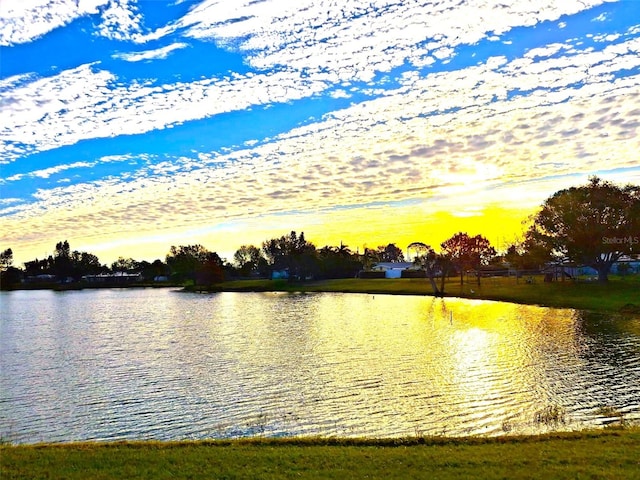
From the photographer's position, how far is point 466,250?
362 ft

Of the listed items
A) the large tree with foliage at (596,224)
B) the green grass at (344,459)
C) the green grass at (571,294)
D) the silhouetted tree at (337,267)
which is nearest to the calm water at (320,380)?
the green grass at (344,459)

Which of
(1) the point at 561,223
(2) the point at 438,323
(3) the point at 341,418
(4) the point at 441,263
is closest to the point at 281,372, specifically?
(3) the point at 341,418

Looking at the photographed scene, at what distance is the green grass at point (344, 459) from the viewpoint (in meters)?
10.6

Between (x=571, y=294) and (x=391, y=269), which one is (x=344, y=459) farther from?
(x=391, y=269)

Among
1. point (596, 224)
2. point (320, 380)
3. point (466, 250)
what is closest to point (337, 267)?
point (466, 250)

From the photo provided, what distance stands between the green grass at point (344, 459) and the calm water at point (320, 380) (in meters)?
2.90

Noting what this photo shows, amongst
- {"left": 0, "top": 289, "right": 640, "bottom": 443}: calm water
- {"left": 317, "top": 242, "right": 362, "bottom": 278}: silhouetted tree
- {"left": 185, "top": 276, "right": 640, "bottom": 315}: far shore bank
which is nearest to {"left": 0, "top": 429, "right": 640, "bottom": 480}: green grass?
{"left": 0, "top": 289, "right": 640, "bottom": 443}: calm water

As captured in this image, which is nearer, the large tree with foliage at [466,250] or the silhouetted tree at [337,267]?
the large tree with foliage at [466,250]

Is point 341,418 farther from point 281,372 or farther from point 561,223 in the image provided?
point 561,223

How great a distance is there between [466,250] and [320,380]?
3612 inches

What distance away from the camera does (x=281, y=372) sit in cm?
2561

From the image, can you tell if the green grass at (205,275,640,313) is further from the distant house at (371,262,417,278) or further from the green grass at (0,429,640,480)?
the distant house at (371,262,417,278)

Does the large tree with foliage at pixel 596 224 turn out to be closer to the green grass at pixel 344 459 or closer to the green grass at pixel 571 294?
the green grass at pixel 571 294

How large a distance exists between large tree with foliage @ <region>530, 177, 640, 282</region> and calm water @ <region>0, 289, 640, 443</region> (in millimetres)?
29602
